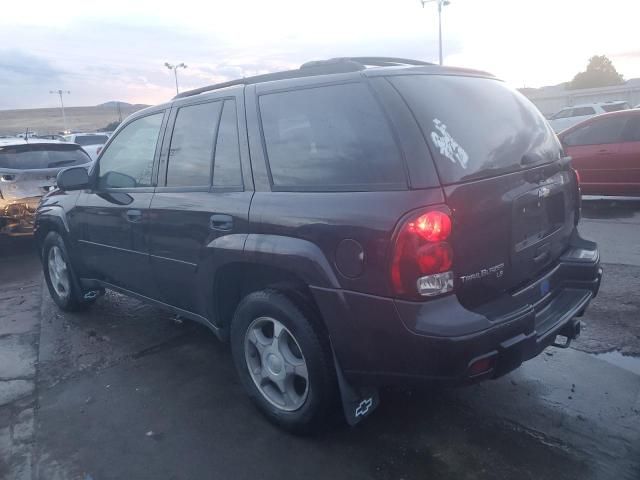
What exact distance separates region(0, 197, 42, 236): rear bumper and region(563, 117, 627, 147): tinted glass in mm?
8782

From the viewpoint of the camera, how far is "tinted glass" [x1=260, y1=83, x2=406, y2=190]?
2.49 metres

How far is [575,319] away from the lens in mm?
3053

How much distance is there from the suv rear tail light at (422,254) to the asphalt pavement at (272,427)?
3.33ft

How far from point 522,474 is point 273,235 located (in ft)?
5.60

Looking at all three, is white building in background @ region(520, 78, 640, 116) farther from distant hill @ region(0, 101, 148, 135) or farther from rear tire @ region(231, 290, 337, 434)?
distant hill @ region(0, 101, 148, 135)

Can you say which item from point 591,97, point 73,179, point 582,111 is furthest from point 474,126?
point 591,97

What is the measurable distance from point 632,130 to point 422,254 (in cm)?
795

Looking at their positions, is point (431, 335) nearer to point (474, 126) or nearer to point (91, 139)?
point (474, 126)

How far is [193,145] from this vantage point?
354 cm

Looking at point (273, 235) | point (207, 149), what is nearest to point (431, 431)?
point (273, 235)

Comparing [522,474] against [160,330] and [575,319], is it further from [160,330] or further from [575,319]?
[160,330]

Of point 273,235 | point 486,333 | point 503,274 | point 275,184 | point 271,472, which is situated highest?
point 275,184

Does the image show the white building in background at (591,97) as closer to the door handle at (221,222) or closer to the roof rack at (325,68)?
the roof rack at (325,68)

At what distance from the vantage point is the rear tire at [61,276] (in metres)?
5.09
